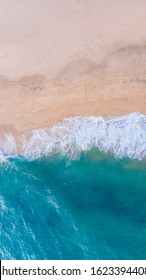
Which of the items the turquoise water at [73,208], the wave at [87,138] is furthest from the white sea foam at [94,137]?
the turquoise water at [73,208]

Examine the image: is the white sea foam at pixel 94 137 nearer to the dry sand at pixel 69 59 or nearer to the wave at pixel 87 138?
the wave at pixel 87 138

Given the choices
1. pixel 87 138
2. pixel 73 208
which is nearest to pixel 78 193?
pixel 73 208

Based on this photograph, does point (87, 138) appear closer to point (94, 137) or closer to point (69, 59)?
point (94, 137)

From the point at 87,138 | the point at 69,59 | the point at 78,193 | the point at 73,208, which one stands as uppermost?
the point at 69,59

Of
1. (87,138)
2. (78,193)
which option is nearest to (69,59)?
(87,138)

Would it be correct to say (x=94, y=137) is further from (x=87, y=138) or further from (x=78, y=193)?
(x=78, y=193)

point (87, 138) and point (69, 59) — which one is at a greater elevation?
point (69, 59)

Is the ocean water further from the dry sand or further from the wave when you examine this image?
the dry sand
